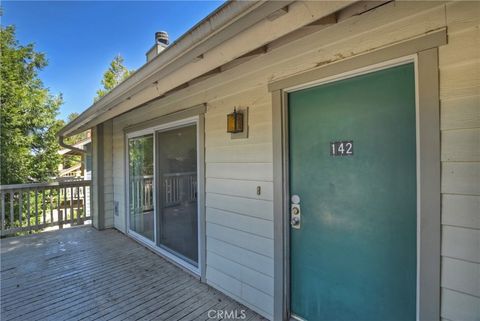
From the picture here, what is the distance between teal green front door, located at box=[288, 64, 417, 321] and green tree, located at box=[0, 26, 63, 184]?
30.2ft

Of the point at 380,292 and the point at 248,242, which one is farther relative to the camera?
the point at 248,242

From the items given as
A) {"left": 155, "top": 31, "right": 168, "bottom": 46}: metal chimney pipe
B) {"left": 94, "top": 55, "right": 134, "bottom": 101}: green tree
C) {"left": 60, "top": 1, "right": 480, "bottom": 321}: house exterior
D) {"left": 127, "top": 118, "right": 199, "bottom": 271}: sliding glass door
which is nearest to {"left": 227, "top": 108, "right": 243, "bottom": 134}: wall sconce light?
{"left": 60, "top": 1, "right": 480, "bottom": 321}: house exterior

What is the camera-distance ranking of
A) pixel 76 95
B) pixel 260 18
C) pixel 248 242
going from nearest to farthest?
pixel 260 18
pixel 248 242
pixel 76 95

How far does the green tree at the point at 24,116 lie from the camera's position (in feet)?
24.1

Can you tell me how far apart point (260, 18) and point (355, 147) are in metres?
0.97

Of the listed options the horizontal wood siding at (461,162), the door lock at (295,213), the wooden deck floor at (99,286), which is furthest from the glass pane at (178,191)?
the horizontal wood siding at (461,162)

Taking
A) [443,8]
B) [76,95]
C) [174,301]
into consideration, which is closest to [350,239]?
[443,8]

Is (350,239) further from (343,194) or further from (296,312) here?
(296,312)

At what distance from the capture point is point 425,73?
1.22 metres

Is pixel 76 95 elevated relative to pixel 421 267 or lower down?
elevated

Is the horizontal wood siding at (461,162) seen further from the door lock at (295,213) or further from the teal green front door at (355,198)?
the door lock at (295,213)

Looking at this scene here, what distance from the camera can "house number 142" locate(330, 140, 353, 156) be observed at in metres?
1.55

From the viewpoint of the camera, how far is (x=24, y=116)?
795 centimetres

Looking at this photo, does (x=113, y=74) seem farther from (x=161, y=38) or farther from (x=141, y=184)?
(x=141, y=184)
